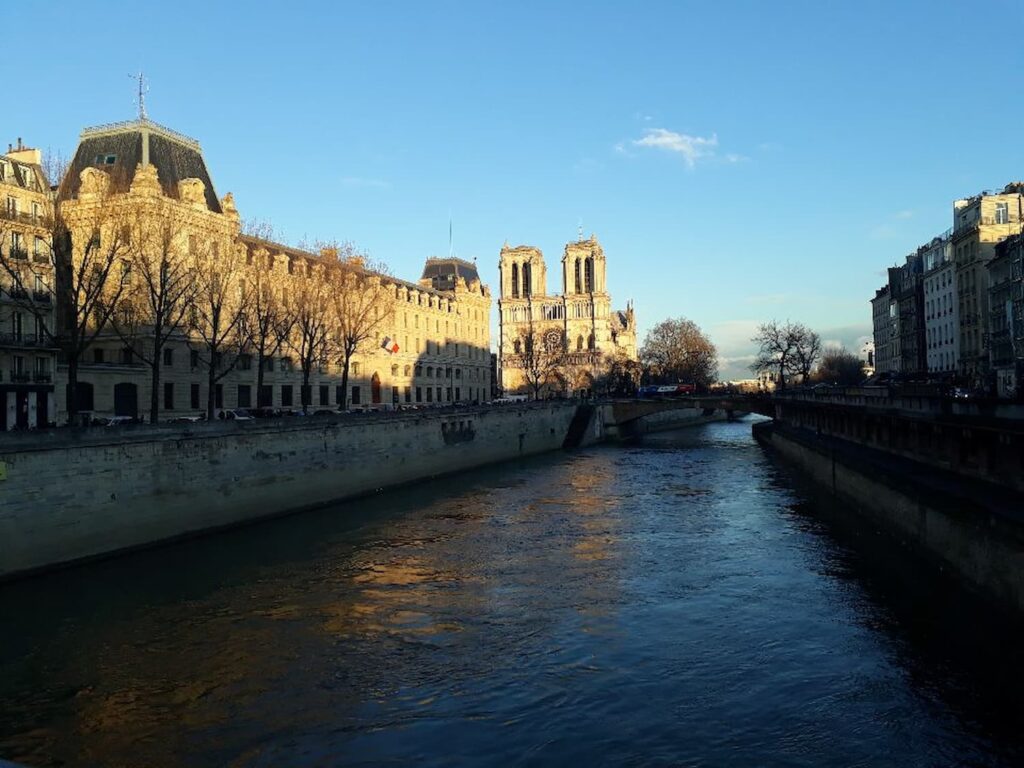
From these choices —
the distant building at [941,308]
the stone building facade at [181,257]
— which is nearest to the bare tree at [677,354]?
the distant building at [941,308]

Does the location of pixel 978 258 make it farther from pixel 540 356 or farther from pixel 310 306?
pixel 540 356

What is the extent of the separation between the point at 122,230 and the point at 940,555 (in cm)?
3690

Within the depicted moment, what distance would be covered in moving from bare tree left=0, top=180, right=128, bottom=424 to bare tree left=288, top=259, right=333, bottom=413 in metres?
11.4

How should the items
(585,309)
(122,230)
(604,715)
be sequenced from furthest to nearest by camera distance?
(585,309) → (122,230) → (604,715)

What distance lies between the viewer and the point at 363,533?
1362 inches

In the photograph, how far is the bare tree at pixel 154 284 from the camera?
39.3 meters

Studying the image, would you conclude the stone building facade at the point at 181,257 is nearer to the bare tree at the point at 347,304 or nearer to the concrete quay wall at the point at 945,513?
the bare tree at the point at 347,304

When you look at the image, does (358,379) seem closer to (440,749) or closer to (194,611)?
(194,611)

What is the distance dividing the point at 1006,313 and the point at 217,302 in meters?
58.0

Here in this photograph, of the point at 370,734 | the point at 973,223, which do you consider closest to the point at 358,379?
the point at 973,223

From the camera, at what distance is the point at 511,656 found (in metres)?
18.5

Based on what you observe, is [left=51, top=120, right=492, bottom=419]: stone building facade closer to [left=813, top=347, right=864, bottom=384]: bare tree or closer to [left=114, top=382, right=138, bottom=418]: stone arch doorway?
[left=114, top=382, right=138, bottom=418]: stone arch doorway

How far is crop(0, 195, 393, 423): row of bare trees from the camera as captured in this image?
38.6 m

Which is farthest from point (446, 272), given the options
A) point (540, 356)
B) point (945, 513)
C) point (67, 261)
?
point (945, 513)
